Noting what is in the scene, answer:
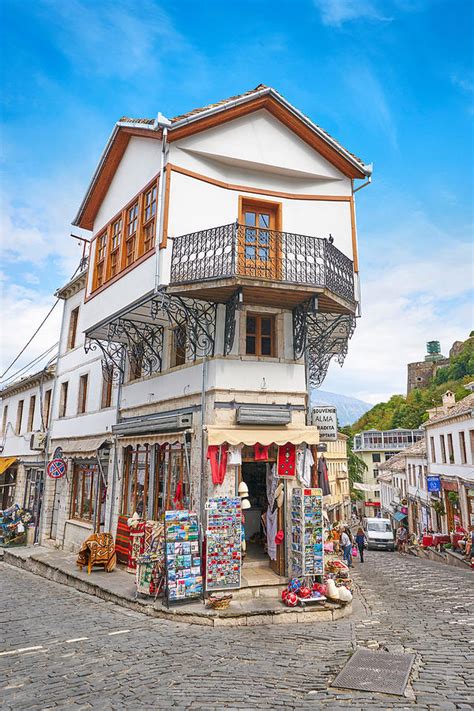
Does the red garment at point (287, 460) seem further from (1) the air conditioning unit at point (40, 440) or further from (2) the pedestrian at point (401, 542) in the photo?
(2) the pedestrian at point (401, 542)

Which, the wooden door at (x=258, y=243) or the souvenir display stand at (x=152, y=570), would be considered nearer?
the souvenir display stand at (x=152, y=570)

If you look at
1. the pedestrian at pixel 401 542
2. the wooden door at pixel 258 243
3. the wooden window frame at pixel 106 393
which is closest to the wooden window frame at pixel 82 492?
the wooden window frame at pixel 106 393

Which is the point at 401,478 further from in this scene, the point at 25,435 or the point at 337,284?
the point at 337,284

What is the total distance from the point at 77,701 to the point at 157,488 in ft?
24.4

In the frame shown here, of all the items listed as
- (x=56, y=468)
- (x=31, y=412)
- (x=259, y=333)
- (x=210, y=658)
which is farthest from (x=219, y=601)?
(x=31, y=412)

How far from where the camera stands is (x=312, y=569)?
10.2 meters

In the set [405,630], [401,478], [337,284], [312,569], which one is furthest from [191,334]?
[401,478]

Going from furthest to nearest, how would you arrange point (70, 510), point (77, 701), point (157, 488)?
point (70, 510), point (157, 488), point (77, 701)

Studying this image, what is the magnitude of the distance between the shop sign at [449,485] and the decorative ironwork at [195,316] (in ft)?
74.7

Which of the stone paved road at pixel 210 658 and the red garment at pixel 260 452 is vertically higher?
the red garment at pixel 260 452

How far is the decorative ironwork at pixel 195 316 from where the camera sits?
36.6ft

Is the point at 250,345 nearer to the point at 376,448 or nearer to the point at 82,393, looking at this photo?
the point at 82,393

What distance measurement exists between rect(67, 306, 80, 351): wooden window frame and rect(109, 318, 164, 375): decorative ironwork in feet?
23.8

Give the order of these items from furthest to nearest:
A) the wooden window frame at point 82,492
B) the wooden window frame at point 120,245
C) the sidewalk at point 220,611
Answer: the wooden window frame at point 82,492 < the wooden window frame at point 120,245 < the sidewalk at point 220,611
